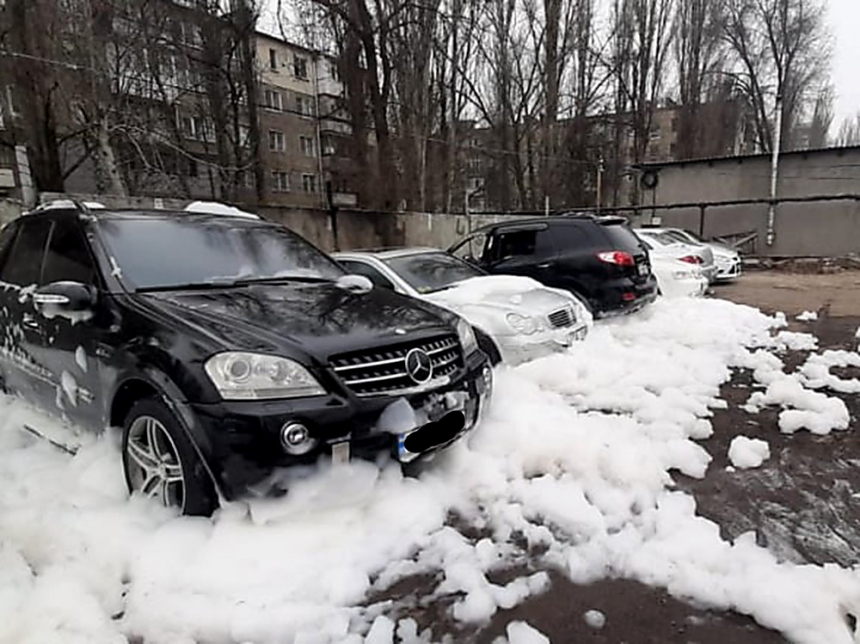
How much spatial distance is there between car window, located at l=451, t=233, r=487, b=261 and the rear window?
1.69 metres

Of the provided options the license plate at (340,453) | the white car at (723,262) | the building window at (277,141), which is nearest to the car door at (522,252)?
the license plate at (340,453)

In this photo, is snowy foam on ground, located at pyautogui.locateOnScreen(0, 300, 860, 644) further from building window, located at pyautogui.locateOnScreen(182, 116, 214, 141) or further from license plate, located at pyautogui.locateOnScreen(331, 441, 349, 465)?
building window, located at pyautogui.locateOnScreen(182, 116, 214, 141)

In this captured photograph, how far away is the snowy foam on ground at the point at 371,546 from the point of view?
2.16m

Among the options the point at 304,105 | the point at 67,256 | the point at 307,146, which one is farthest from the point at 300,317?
the point at 307,146

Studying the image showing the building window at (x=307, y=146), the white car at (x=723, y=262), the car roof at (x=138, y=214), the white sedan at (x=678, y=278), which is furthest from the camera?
the building window at (x=307, y=146)

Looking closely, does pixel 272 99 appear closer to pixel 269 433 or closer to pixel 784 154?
pixel 784 154

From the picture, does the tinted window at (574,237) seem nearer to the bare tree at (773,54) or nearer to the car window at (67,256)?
the car window at (67,256)

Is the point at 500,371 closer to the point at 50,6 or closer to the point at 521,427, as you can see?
the point at 521,427

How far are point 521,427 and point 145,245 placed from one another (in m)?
2.56

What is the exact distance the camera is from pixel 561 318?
18.7 feet

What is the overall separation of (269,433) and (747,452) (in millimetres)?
2895

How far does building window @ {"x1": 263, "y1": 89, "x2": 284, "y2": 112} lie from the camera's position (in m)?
28.9

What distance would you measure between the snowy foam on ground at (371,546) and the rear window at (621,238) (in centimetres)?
398

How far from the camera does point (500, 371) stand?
5137 mm
